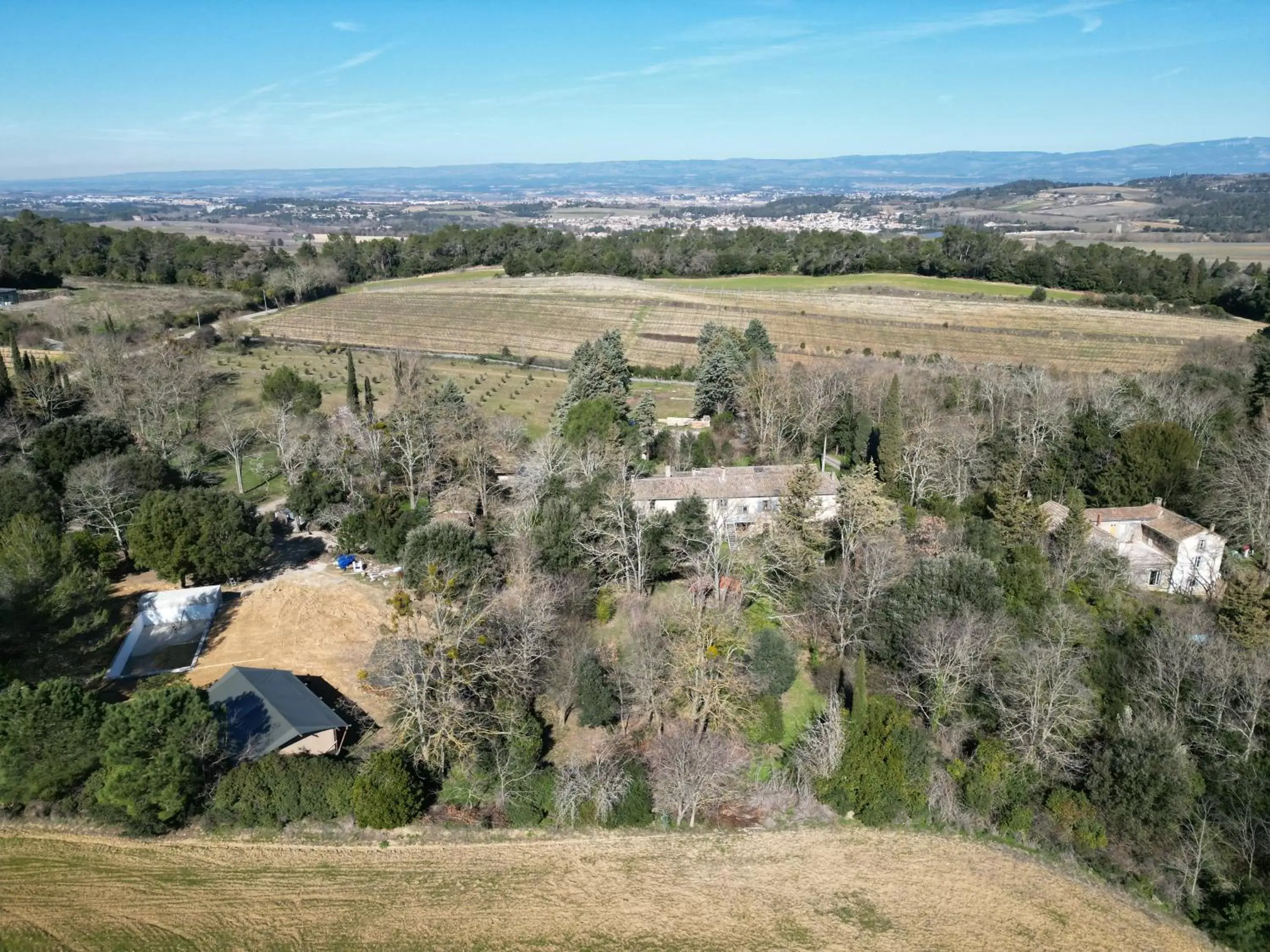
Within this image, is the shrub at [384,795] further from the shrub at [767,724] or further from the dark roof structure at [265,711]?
the shrub at [767,724]

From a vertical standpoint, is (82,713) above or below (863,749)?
above

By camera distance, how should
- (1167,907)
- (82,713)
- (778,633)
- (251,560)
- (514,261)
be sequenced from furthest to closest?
(514,261), (251,560), (778,633), (82,713), (1167,907)

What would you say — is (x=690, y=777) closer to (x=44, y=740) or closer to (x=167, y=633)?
(x=44, y=740)

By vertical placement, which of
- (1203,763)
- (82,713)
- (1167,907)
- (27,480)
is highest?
(27,480)

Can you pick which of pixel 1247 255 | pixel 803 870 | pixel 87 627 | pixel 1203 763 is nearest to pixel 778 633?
pixel 803 870

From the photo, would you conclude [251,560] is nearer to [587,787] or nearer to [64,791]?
[64,791]

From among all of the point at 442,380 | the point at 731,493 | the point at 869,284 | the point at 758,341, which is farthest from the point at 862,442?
the point at 869,284

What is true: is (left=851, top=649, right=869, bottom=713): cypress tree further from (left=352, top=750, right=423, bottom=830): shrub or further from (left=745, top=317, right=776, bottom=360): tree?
(left=745, top=317, right=776, bottom=360): tree
